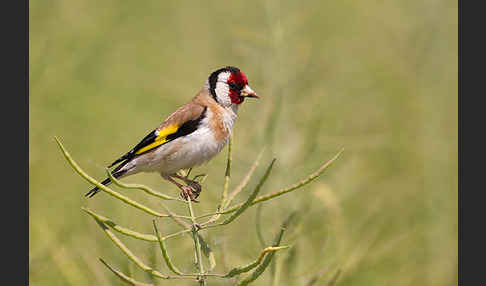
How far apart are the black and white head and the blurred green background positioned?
708 mm

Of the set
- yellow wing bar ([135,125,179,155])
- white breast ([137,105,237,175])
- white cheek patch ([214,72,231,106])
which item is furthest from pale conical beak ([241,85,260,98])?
yellow wing bar ([135,125,179,155])

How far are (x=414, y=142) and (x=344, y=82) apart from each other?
151cm

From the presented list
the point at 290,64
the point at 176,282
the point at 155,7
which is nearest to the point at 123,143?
the point at 290,64

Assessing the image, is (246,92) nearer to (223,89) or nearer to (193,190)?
(223,89)

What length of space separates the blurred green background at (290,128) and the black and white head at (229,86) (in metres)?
0.71

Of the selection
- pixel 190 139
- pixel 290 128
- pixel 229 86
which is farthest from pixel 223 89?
pixel 290 128

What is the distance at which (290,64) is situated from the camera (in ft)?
19.5

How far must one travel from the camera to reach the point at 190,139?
14.1 feet

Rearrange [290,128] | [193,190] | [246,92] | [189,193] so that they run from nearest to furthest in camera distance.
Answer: [246,92] < [189,193] < [193,190] < [290,128]

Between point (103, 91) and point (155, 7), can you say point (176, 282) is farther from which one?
point (155, 7)

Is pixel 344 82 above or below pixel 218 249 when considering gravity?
above

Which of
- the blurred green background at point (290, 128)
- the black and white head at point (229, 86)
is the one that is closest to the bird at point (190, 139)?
the black and white head at point (229, 86)

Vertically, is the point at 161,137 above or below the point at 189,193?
above

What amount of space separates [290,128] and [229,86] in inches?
72.1
